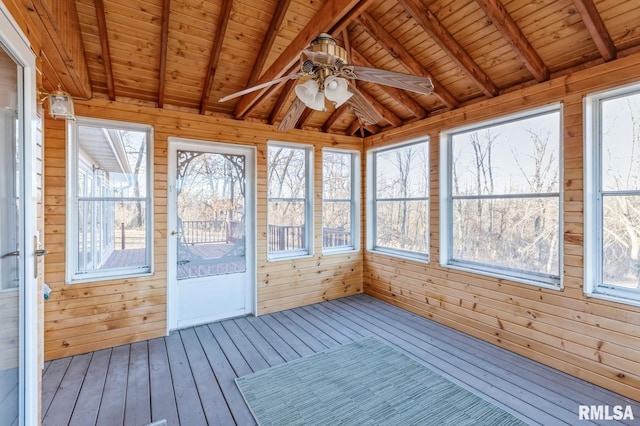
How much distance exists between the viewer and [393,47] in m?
3.13

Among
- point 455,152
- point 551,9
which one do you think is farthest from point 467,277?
point 551,9

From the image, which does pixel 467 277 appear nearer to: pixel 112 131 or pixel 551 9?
pixel 551 9

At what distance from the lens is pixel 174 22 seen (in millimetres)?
2805

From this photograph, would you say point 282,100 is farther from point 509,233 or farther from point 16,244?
point 509,233

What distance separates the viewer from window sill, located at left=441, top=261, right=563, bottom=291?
288 cm

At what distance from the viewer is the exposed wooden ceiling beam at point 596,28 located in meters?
2.21

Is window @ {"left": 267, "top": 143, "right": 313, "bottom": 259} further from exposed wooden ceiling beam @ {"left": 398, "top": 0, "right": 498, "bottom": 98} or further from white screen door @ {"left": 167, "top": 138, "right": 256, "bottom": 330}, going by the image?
exposed wooden ceiling beam @ {"left": 398, "top": 0, "right": 498, "bottom": 98}

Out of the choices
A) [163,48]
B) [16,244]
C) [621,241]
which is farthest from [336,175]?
[16,244]

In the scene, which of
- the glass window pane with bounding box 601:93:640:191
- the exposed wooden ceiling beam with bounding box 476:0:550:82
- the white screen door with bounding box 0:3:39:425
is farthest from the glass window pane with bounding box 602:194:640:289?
the white screen door with bounding box 0:3:39:425

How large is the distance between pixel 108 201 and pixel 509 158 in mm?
4371

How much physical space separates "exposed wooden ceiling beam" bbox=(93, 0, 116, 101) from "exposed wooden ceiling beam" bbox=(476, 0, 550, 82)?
2980 mm

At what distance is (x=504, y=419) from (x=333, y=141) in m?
3.85

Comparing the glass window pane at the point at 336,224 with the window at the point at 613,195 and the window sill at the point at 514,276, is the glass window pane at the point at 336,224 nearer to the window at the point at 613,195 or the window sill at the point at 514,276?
the window sill at the point at 514,276

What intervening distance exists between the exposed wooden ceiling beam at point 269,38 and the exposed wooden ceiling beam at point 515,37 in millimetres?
1639
